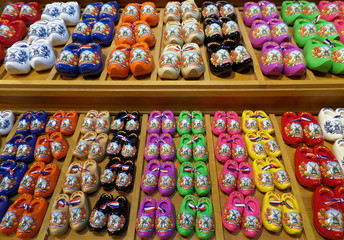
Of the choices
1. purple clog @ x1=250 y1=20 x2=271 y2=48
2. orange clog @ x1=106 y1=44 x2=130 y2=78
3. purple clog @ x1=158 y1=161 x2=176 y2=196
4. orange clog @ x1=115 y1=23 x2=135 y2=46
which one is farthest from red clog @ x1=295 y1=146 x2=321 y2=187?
orange clog @ x1=115 y1=23 x2=135 y2=46

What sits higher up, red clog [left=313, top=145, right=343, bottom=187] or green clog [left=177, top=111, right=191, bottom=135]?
green clog [left=177, top=111, right=191, bottom=135]

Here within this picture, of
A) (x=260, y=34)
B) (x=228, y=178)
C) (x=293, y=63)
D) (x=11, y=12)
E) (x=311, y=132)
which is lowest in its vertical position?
(x=228, y=178)

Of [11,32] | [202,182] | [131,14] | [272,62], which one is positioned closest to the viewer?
[202,182]

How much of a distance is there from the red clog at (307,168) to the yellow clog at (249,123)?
1.05 feet

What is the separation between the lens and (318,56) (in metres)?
1.74

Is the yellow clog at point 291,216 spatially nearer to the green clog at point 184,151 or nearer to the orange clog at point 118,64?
the green clog at point 184,151

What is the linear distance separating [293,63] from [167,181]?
122 cm

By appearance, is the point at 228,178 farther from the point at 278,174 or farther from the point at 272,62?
the point at 272,62

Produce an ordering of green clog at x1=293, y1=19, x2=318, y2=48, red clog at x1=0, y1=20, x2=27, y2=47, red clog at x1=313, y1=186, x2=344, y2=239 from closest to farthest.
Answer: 1. red clog at x1=313, y1=186, x2=344, y2=239
2. green clog at x1=293, y1=19, x2=318, y2=48
3. red clog at x1=0, y1=20, x2=27, y2=47

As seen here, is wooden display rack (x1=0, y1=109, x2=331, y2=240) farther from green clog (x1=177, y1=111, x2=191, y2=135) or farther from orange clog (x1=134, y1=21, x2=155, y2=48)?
orange clog (x1=134, y1=21, x2=155, y2=48)

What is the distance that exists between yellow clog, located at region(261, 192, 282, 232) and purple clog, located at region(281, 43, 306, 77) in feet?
2.93

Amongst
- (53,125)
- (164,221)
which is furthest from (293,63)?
(53,125)

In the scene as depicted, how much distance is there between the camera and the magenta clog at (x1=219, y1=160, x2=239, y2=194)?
4.82ft

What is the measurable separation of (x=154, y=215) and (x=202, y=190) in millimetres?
315
